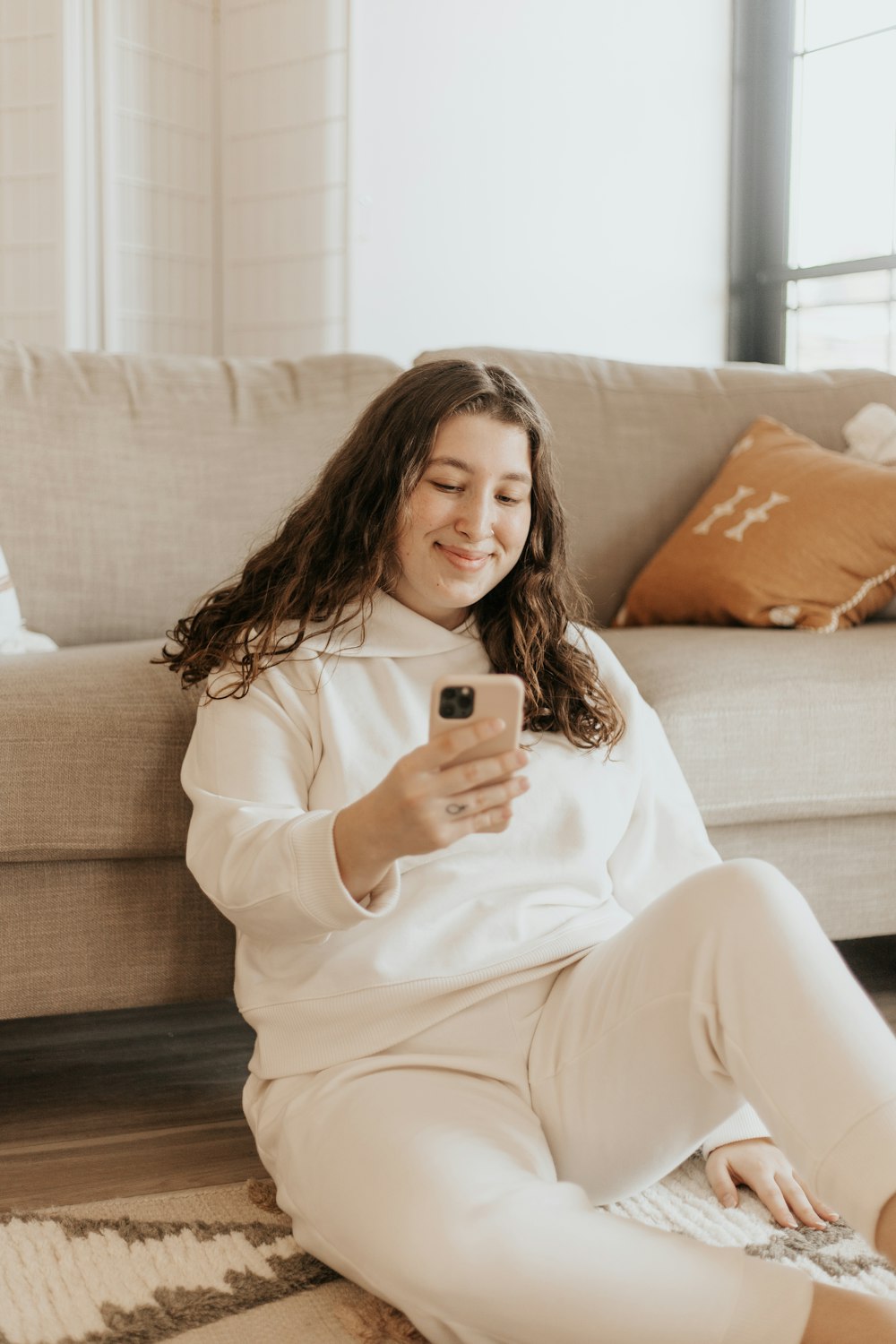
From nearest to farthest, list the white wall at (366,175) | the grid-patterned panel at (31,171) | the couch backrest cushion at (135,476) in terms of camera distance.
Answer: the couch backrest cushion at (135,476) → the grid-patterned panel at (31,171) → the white wall at (366,175)

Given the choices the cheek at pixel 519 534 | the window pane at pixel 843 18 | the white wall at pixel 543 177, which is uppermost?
the window pane at pixel 843 18

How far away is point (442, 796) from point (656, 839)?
1.44 ft

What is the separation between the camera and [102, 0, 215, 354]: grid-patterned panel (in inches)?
137

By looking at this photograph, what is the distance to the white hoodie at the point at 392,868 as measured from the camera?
1.04 meters

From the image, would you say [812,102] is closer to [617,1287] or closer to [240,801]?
[240,801]

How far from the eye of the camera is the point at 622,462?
218 centimetres

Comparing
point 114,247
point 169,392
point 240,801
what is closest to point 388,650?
point 240,801

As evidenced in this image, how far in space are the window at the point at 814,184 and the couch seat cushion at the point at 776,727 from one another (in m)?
2.39

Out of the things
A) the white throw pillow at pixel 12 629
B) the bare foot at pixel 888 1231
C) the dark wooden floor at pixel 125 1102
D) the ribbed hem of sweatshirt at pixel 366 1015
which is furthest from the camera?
the white throw pillow at pixel 12 629

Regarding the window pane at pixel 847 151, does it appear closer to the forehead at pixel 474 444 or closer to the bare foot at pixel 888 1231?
the forehead at pixel 474 444

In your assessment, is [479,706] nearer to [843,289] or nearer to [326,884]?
[326,884]

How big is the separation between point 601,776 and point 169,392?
104cm

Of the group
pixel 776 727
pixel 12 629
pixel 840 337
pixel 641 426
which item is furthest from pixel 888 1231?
pixel 840 337

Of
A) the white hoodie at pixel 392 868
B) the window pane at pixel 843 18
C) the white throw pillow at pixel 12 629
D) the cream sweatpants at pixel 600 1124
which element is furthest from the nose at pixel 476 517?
the window pane at pixel 843 18
